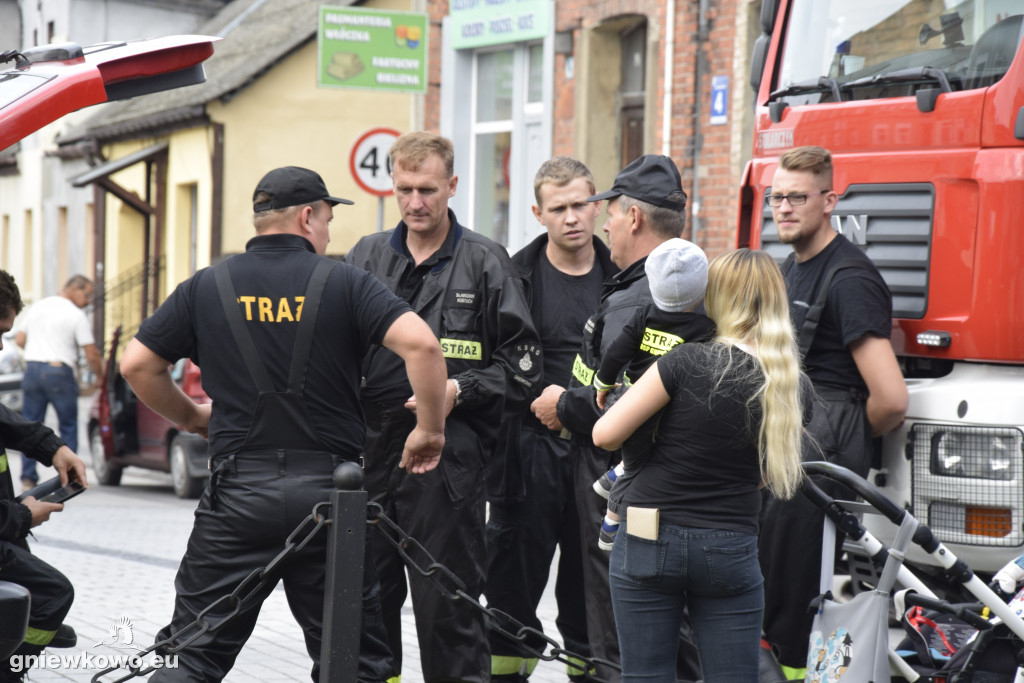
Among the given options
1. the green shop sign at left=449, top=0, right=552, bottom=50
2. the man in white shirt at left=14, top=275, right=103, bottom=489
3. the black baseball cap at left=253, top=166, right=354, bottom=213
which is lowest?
the man in white shirt at left=14, top=275, right=103, bottom=489

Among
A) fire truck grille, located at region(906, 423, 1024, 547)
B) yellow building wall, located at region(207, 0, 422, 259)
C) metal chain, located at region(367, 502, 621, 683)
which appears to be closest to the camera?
metal chain, located at region(367, 502, 621, 683)

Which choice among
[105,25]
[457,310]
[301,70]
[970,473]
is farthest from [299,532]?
[105,25]

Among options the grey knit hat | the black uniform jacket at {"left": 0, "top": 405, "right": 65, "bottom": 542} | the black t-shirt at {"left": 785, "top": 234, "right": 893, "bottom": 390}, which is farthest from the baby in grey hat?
the black uniform jacket at {"left": 0, "top": 405, "right": 65, "bottom": 542}

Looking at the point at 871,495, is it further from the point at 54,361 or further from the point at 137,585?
the point at 54,361

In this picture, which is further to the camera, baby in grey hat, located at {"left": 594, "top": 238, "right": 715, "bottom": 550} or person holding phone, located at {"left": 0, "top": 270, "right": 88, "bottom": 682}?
person holding phone, located at {"left": 0, "top": 270, "right": 88, "bottom": 682}

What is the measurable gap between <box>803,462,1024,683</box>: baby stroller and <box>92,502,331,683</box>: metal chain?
1638 millimetres

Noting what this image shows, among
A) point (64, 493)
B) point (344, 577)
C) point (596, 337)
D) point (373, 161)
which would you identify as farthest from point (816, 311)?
point (373, 161)

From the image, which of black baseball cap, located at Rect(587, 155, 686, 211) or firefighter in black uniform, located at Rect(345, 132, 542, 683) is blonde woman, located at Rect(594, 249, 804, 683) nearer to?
black baseball cap, located at Rect(587, 155, 686, 211)

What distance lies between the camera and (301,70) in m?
25.2

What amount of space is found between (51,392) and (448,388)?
9844mm

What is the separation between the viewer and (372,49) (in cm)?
1419

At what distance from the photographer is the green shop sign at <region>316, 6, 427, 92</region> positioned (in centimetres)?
1406

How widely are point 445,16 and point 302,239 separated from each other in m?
14.2

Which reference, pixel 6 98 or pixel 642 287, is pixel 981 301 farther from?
pixel 6 98
